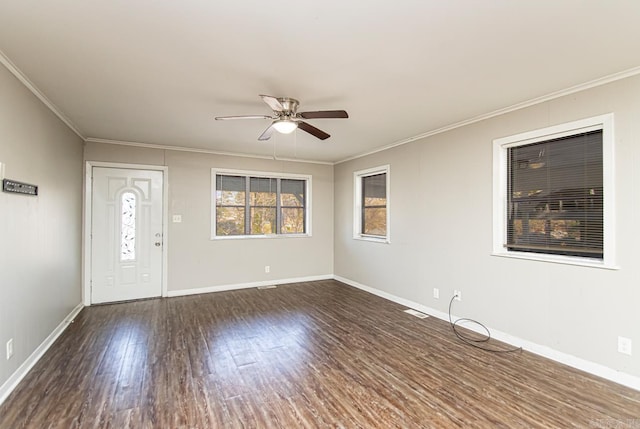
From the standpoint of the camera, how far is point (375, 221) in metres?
5.62

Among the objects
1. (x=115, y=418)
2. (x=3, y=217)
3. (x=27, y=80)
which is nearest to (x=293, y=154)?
(x=27, y=80)

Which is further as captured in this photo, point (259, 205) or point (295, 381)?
point (259, 205)

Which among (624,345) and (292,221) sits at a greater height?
(292,221)

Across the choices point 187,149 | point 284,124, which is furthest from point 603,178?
point 187,149

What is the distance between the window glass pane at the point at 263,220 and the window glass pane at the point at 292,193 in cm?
31

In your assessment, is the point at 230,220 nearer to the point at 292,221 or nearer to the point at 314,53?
the point at 292,221

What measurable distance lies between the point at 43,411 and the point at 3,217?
54.9 inches

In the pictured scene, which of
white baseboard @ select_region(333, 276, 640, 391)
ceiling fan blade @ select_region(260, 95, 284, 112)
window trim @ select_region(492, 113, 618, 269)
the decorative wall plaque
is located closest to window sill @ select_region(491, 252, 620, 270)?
window trim @ select_region(492, 113, 618, 269)

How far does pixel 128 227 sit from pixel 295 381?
3.80 meters

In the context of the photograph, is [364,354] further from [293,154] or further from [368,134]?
[293,154]

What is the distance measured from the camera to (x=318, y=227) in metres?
6.47

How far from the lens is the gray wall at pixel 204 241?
515cm

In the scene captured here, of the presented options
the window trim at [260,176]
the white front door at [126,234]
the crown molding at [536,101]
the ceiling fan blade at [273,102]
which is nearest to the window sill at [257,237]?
the window trim at [260,176]

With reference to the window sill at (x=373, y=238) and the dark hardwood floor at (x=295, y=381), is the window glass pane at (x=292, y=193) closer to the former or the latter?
the window sill at (x=373, y=238)
